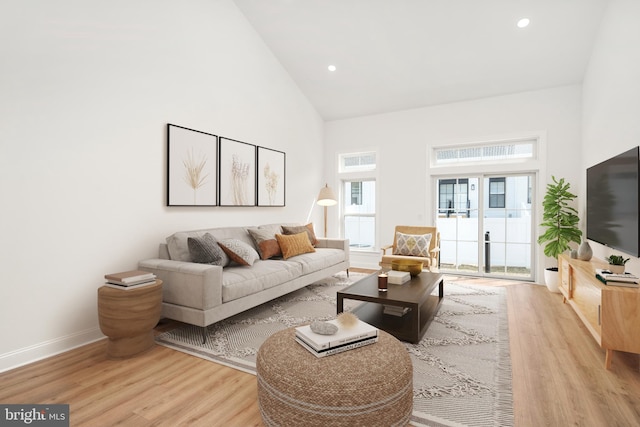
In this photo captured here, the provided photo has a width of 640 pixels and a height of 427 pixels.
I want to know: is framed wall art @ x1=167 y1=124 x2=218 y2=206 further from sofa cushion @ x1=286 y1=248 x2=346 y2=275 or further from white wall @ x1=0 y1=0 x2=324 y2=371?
sofa cushion @ x1=286 y1=248 x2=346 y2=275

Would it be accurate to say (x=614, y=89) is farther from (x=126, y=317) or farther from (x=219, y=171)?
(x=126, y=317)

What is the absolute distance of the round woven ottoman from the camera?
4.66ft

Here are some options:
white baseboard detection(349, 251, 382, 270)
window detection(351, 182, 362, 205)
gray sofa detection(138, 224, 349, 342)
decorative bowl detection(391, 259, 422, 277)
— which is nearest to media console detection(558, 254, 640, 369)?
decorative bowl detection(391, 259, 422, 277)

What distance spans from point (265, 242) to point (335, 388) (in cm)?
295

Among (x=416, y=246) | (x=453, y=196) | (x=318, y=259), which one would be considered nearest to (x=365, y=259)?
(x=416, y=246)

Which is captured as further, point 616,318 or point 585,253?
point 585,253

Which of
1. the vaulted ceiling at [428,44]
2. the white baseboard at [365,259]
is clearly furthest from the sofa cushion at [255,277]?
the vaulted ceiling at [428,44]

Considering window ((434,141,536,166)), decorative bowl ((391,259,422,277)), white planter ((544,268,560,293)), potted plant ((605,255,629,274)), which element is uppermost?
window ((434,141,536,166))

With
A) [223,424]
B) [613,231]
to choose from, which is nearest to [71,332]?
[223,424]

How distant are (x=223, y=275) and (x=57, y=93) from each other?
2035mm

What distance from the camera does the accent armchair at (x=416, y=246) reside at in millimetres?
4859

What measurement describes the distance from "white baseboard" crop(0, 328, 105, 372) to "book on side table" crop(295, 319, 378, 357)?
2.23 meters

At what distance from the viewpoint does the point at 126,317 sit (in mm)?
2551

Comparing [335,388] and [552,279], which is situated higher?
[335,388]
